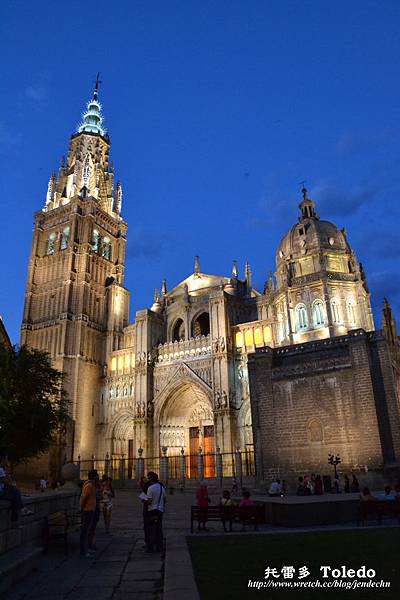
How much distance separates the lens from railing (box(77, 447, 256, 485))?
3389 cm

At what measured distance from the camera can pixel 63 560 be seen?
8.63 m

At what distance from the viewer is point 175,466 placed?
128ft

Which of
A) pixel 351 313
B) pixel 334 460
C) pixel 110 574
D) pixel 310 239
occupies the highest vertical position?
pixel 310 239

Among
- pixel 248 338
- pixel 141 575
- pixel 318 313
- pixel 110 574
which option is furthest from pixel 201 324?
pixel 141 575

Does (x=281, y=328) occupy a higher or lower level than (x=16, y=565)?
higher

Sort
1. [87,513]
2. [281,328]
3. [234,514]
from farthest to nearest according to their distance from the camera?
[281,328] < [234,514] < [87,513]

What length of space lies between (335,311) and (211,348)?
455 inches

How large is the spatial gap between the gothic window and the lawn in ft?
40.7

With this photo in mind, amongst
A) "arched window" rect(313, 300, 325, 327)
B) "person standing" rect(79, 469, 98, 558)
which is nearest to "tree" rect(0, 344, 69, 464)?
"person standing" rect(79, 469, 98, 558)

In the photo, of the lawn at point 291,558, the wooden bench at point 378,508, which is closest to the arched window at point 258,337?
the wooden bench at point 378,508

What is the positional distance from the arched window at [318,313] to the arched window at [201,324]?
1468 cm

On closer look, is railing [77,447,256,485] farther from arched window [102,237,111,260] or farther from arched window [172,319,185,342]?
arched window [102,237,111,260]

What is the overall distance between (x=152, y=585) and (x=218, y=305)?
118ft

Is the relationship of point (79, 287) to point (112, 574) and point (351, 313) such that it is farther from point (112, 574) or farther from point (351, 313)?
point (112, 574)
